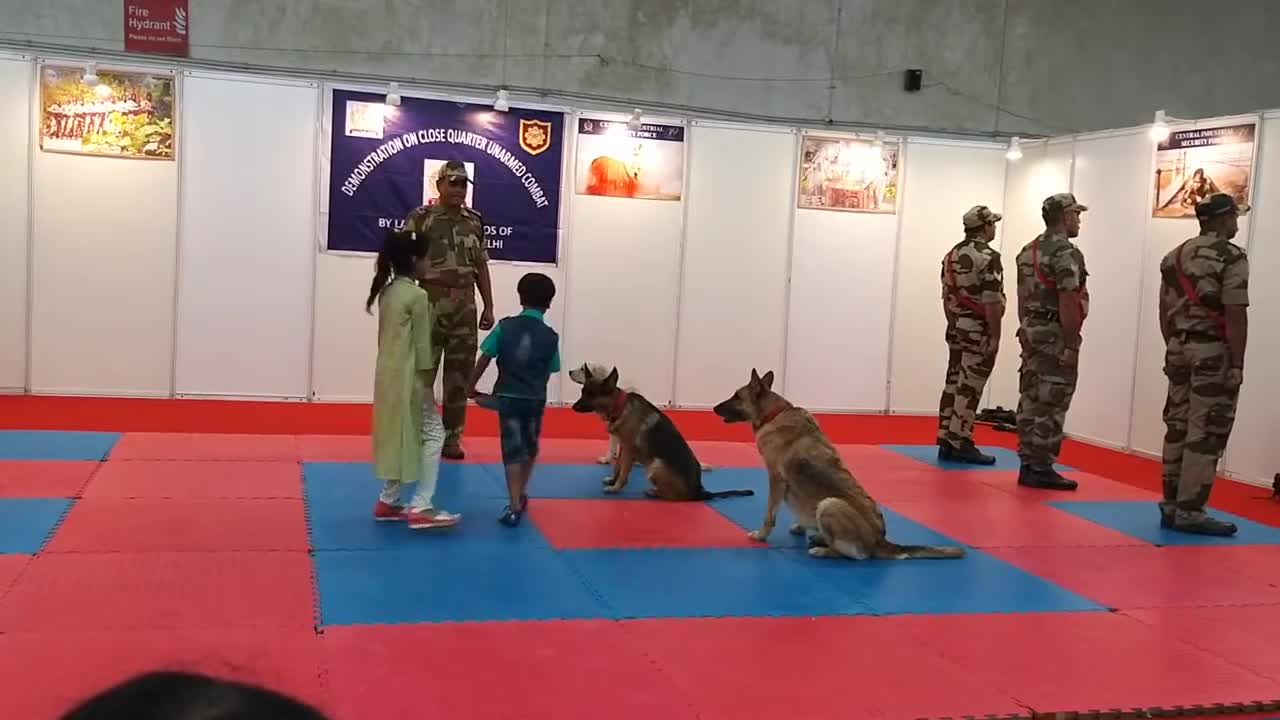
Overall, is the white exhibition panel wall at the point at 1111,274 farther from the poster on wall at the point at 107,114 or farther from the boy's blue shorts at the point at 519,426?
the poster on wall at the point at 107,114

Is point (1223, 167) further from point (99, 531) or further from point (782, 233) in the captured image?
point (99, 531)

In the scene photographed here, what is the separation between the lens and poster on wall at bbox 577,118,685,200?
12812 millimetres

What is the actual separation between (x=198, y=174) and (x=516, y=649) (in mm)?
8894

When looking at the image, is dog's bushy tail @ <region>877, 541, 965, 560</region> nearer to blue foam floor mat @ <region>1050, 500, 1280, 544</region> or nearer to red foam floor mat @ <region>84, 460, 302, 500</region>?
blue foam floor mat @ <region>1050, 500, 1280, 544</region>

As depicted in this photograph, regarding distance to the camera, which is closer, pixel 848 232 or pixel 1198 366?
pixel 1198 366

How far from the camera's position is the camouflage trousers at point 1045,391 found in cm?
922

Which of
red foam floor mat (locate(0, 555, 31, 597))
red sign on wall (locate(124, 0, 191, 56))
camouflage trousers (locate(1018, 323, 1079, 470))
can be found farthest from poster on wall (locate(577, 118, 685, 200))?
red foam floor mat (locate(0, 555, 31, 597))

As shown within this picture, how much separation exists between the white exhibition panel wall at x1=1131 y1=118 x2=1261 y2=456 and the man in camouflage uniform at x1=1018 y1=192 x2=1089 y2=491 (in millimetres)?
2551

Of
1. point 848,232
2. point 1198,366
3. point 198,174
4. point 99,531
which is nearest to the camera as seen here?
point 99,531

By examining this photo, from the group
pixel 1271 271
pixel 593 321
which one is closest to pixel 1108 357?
pixel 1271 271

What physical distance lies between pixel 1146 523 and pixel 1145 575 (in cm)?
167

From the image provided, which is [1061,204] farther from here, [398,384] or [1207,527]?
[398,384]

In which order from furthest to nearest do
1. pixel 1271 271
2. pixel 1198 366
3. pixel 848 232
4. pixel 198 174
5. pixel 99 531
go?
pixel 848 232
pixel 198 174
pixel 1271 271
pixel 1198 366
pixel 99 531

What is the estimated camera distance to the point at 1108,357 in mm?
11953
